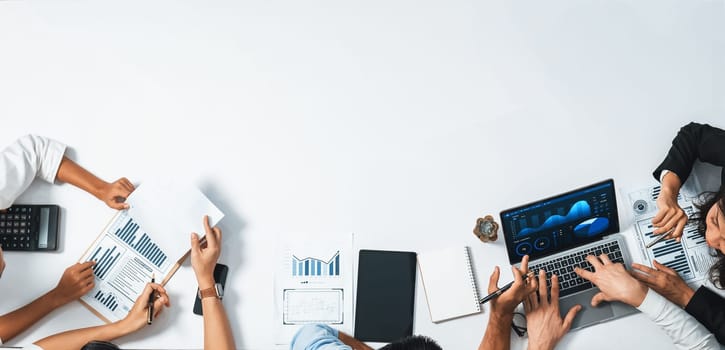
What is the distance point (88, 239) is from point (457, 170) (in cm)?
108

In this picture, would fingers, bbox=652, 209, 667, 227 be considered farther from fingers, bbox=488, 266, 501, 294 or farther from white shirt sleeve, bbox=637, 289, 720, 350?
fingers, bbox=488, 266, 501, 294

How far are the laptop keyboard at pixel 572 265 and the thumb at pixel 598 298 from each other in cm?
4

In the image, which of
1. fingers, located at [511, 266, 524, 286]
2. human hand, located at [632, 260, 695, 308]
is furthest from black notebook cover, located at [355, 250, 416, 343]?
human hand, located at [632, 260, 695, 308]

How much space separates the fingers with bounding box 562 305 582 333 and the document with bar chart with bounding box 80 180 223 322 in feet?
3.28

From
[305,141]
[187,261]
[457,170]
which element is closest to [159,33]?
[305,141]

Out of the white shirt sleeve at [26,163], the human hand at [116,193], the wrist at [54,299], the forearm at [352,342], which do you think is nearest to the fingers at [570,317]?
the forearm at [352,342]

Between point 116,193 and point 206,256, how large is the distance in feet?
1.05

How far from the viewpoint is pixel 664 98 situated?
192 centimetres

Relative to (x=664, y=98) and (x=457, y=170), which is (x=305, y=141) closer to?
(x=457, y=170)

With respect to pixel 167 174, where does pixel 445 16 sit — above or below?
above

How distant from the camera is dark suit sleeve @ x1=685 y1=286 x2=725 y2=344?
1.77 metres

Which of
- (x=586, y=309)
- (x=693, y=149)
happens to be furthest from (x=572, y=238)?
(x=693, y=149)

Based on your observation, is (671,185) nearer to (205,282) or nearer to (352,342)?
(352,342)

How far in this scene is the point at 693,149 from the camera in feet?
5.99
